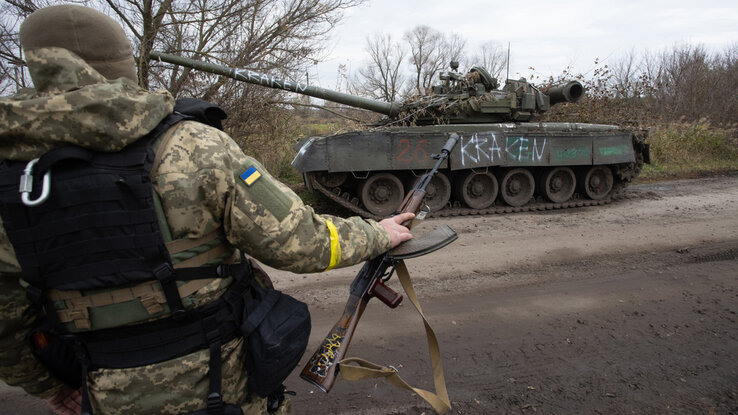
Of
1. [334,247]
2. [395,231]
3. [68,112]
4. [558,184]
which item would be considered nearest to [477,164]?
[558,184]

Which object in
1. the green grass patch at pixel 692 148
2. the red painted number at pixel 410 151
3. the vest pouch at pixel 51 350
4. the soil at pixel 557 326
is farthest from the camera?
the green grass patch at pixel 692 148

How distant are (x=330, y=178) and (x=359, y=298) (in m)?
5.91

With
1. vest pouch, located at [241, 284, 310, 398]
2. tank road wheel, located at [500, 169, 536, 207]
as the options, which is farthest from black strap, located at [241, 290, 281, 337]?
tank road wheel, located at [500, 169, 536, 207]

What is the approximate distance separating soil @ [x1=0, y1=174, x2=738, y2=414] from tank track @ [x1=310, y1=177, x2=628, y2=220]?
1.86 metres

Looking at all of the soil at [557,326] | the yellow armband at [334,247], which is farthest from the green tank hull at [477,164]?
the yellow armband at [334,247]

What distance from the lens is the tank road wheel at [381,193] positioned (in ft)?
26.3

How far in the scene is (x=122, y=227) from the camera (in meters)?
1.20

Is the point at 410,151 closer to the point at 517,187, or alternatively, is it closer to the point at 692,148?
the point at 517,187

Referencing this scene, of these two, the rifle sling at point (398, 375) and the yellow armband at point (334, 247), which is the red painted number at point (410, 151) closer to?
the rifle sling at point (398, 375)

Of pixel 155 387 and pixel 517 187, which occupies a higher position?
pixel 155 387

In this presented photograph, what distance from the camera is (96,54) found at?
1.28 meters

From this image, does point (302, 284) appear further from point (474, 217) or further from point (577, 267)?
point (474, 217)

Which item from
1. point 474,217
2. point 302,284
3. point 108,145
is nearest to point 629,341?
point 302,284

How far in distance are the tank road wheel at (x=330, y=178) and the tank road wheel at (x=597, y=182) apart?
5094mm
